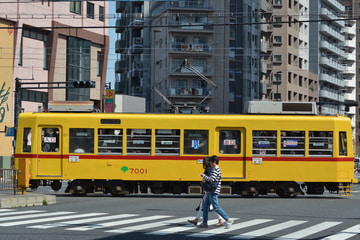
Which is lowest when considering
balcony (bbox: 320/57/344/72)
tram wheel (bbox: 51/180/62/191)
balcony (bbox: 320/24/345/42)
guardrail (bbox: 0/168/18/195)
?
tram wheel (bbox: 51/180/62/191)

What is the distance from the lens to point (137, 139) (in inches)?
1013

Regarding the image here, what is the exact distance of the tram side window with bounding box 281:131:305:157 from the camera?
2594 cm

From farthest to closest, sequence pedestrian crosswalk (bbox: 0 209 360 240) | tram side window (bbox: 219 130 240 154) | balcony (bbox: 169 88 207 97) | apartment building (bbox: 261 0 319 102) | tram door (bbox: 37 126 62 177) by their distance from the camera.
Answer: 1. apartment building (bbox: 261 0 319 102)
2. balcony (bbox: 169 88 207 97)
3. tram side window (bbox: 219 130 240 154)
4. tram door (bbox: 37 126 62 177)
5. pedestrian crosswalk (bbox: 0 209 360 240)

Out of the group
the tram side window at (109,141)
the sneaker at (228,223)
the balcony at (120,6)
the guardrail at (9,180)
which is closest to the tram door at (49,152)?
the tram side window at (109,141)

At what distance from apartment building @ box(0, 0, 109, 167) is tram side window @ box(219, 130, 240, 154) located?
23.5m

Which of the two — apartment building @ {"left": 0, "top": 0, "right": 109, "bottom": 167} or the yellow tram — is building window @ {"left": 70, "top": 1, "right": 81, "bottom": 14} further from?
the yellow tram

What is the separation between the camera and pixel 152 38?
8912cm

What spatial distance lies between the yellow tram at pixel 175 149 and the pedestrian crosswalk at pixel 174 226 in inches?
308

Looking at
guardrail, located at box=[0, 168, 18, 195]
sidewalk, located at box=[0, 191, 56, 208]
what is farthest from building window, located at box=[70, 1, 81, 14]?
sidewalk, located at box=[0, 191, 56, 208]

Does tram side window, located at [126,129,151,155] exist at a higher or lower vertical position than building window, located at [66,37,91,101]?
lower

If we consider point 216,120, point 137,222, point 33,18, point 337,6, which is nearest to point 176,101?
point 33,18

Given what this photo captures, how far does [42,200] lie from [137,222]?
260 inches

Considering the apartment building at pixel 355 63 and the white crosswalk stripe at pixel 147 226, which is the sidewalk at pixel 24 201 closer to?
the white crosswalk stripe at pixel 147 226

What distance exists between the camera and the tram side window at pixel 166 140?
A: 25.7 metres
